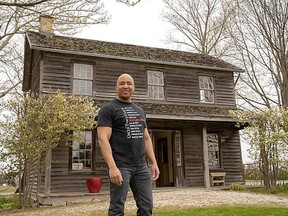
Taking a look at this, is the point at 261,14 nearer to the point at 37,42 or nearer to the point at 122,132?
the point at 37,42

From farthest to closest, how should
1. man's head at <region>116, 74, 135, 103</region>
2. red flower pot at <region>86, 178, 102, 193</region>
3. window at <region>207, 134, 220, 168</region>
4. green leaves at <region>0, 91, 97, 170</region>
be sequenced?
window at <region>207, 134, 220, 168</region>
red flower pot at <region>86, 178, 102, 193</region>
green leaves at <region>0, 91, 97, 170</region>
man's head at <region>116, 74, 135, 103</region>

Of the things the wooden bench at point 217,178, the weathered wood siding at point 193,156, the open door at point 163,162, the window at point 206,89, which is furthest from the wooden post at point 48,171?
the window at point 206,89

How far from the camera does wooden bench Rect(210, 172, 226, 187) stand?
1447cm

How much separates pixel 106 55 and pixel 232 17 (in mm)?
9376

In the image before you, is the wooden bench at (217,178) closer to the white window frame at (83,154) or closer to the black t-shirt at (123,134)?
the white window frame at (83,154)

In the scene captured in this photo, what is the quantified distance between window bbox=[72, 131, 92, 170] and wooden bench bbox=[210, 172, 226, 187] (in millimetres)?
5390

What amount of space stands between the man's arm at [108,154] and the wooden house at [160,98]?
8.50m

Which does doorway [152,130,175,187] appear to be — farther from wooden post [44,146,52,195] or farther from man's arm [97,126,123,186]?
man's arm [97,126,123,186]

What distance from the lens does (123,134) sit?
3.47m

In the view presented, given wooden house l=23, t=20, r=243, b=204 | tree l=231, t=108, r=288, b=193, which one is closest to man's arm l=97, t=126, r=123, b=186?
wooden house l=23, t=20, r=243, b=204

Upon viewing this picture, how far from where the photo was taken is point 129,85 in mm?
3666

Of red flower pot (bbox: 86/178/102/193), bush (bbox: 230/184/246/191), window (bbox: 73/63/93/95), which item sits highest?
window (bbox: 73/63/93/95)

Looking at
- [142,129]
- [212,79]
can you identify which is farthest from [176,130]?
[142,129]

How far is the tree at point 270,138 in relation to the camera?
42.4ft
